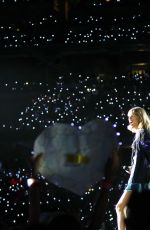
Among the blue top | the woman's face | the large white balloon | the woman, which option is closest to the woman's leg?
the woman

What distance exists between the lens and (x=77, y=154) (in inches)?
299

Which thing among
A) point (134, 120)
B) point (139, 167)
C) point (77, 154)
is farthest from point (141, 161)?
point (77, 154)

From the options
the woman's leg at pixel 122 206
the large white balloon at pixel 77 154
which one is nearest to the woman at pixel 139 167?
the woman's leg at pixel 122 206

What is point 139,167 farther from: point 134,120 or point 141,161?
point 134,120

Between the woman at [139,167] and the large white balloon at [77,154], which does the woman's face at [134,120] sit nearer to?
the woman at [139,167]

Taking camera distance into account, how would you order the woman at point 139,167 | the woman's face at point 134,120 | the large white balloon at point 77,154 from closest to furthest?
the woman at point 139,167 < the woman's face at point 134,120 < the large white balloon at point 77,154

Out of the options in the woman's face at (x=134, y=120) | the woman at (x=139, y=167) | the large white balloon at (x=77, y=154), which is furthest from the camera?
the large white balloon at (x=77, y=154)

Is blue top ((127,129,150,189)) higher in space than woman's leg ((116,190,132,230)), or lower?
higher

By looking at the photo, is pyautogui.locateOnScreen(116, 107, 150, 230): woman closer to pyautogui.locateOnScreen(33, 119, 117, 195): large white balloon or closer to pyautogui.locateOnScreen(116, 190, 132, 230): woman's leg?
pyautogui.locateOnScreen(116, 190, 132, 230): woman's leg

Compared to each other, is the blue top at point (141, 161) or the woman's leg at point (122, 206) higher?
the blue top at point (141, 161)

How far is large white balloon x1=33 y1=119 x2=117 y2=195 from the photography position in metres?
7.23

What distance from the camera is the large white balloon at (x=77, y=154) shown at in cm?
723

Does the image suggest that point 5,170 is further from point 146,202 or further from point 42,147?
point 146,202

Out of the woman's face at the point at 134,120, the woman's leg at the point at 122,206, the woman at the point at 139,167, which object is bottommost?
the woman's leg at the point at 122,206
